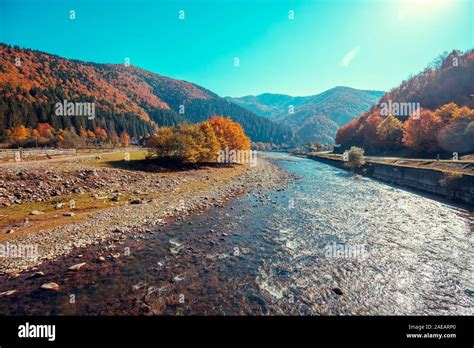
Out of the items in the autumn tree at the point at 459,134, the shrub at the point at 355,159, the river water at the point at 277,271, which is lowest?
the river water at the point at 277,271

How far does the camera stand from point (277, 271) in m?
12.2

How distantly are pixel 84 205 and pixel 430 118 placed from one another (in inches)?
3155

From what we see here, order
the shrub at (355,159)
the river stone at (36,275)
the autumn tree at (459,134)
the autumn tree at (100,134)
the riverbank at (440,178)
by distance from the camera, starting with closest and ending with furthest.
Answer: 1. the river stone at (36,275)
2. the riverbank at (440,178)
3. the autumn tree at (459,134)
4. the shrub at (355,159)
5. the autumn tree at (100,134)

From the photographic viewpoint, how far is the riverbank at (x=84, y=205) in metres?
14.1

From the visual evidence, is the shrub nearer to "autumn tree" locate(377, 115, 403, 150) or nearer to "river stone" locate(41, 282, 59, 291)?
"autumn tree" locate(377, 115, 403, 150)

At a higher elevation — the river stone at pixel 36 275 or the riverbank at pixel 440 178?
the riverbank at pixel 440 178

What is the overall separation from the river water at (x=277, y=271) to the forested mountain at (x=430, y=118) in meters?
46.0

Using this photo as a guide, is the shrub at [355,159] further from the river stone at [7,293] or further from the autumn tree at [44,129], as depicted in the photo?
the autumn tree at [44,129]

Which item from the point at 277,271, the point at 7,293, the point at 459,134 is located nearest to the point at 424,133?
the point at 459,134

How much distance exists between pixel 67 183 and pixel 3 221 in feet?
31.0

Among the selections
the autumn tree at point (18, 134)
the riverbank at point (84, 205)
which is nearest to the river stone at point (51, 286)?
the riverbank at point (84, 205)

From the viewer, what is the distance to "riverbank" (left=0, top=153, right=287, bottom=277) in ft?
46.3

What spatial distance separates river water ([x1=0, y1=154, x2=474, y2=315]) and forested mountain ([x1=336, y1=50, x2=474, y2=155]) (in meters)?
46.0
